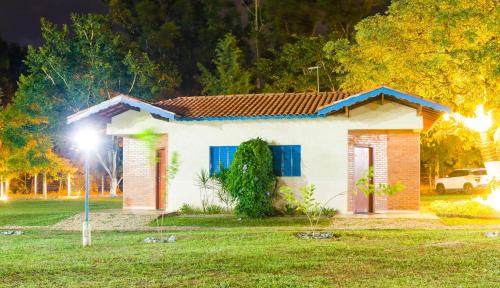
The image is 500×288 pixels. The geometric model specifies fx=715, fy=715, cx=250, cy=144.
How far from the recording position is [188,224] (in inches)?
781

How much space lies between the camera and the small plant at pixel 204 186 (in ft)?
73.9

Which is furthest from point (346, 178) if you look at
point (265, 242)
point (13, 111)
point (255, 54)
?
point (255, 54)

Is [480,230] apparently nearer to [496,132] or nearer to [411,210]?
[411,210]

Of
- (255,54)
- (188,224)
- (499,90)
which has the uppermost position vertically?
(255,54)

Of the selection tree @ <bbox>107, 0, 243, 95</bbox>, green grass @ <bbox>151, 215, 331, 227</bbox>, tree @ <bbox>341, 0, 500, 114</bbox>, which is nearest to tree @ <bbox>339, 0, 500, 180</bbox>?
tree @ <bbox>341, 0, 500, 114</bbox>

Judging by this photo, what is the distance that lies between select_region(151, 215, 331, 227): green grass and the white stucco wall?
1.55m

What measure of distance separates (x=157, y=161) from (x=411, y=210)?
27.6 feet

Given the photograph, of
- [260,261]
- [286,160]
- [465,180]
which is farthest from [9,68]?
[260,261]

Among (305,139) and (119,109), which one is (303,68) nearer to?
(119,109)

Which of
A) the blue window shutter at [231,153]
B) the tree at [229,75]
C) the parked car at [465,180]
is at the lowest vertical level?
the parked car at [465,180]

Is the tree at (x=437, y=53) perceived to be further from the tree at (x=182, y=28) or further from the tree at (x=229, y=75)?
the tree at (x=182, y=28)

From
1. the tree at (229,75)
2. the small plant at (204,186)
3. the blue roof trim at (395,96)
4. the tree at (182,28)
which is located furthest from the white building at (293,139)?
the tree at (182,28)

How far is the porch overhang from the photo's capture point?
72.0 ft

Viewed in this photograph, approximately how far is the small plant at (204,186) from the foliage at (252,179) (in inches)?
58.4
